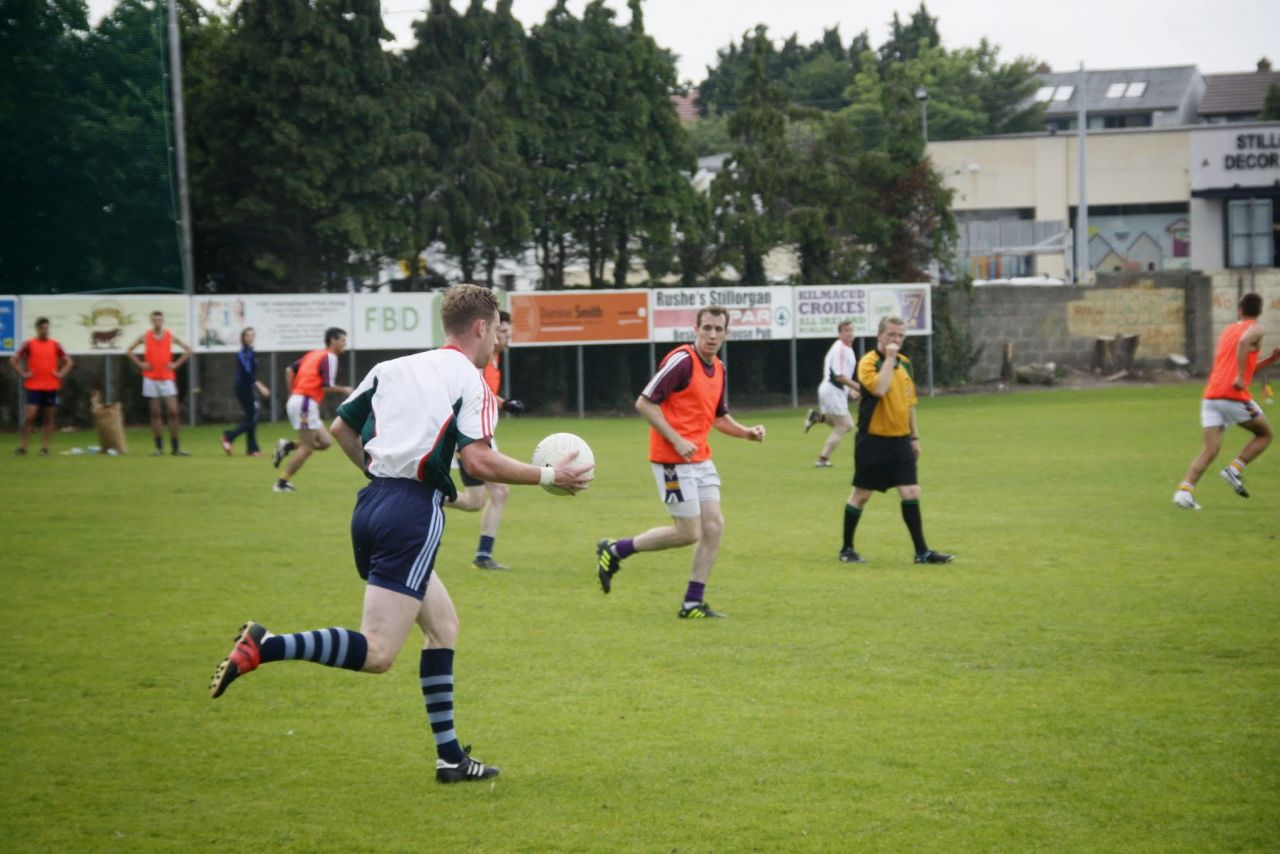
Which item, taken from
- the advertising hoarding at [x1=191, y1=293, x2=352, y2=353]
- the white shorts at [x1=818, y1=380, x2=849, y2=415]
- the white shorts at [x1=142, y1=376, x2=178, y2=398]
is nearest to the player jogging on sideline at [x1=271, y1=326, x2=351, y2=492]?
the white shorts at [x1=142, y1=376, x2=178, y2=398]


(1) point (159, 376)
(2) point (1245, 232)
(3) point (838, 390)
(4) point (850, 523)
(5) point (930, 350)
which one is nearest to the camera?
(4) point (850, 523)

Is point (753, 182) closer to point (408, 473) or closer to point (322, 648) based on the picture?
point (408, 473)

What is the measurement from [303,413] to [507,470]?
13360mm

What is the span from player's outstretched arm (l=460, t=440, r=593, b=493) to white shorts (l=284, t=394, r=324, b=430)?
42.9 feet

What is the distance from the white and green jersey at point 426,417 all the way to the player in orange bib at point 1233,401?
11727mm

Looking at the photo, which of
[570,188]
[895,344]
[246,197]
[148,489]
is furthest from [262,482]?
[570,188]

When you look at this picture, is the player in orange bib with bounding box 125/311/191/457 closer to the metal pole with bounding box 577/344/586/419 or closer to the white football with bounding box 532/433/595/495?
the metal pole with bounding box 577/344/586/419

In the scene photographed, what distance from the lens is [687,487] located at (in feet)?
33.0

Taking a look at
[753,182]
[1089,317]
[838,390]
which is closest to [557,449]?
[838,390]

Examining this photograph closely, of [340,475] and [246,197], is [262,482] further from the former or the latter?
[246,197]

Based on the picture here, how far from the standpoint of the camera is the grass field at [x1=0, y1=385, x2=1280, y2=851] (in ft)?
18.8

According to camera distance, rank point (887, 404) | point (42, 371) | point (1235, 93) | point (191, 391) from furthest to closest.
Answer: point (1235, 93)
point (191, 391)
point (42, 371)
point (887, 404)

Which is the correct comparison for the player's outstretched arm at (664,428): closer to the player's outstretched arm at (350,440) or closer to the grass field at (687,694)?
the grass field at (687,694)

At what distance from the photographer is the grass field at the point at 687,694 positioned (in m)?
5.74
